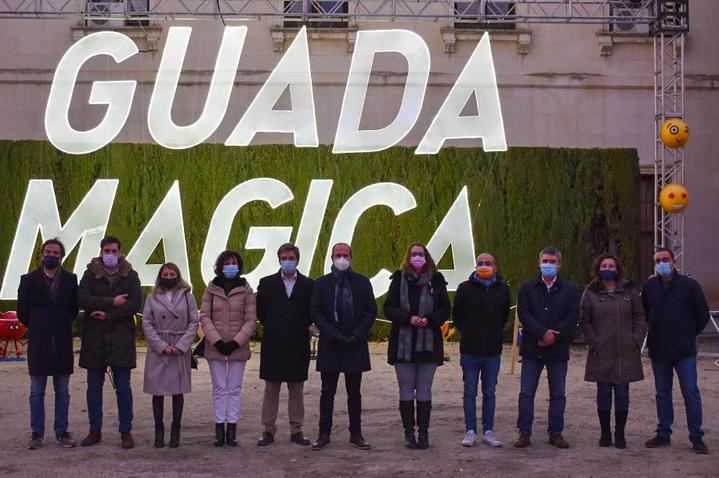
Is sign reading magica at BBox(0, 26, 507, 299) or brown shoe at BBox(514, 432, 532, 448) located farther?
sign reading magica at BBox(0, 26, 507, 299)

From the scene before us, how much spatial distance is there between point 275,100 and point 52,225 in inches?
149

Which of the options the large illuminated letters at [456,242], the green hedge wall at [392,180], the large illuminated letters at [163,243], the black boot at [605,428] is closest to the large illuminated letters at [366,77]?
the green hedge wall at [392,180]

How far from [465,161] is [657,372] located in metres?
8.16

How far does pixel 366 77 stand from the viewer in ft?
55.0

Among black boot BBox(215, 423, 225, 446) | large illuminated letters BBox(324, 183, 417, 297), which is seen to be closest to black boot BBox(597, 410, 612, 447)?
black boot BBox(215, 423, 225, 446)

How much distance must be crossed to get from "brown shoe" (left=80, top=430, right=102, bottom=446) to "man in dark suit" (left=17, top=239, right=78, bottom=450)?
0.11 m

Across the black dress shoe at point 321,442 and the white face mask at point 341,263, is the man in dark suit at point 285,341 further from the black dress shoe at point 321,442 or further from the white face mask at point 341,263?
the white face mask at point 341,263

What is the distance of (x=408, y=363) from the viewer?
888 centimetres

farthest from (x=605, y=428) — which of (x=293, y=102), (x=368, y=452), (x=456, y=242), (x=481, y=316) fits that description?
(x=293, y=102)

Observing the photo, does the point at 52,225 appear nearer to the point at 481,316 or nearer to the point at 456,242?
the point at 456,242

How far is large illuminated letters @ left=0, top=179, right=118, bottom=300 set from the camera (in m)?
16.1

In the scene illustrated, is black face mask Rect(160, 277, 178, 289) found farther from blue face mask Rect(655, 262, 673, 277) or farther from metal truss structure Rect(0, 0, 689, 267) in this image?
metal truss structure Rect(0, 0, 689, 267)

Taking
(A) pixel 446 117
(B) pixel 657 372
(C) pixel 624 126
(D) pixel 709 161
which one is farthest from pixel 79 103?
(B) pixel 657 372

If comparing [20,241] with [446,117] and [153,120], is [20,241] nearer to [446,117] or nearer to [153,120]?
[153,120]
